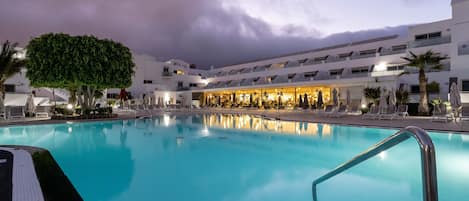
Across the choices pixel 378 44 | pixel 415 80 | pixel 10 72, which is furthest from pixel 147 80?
pixel 415 80

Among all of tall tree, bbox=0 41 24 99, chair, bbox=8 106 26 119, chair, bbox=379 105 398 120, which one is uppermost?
tall tree, bbox=0 41 24 99

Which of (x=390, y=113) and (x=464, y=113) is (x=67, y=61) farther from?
(x=464, y=113)

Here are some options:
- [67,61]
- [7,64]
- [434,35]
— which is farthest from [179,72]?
[434,35]

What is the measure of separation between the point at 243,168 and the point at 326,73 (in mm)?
27464

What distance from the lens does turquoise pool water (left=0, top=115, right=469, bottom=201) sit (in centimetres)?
471

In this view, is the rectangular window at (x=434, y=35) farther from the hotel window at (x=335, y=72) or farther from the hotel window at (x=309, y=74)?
the hotel window at (x=309, y=74)

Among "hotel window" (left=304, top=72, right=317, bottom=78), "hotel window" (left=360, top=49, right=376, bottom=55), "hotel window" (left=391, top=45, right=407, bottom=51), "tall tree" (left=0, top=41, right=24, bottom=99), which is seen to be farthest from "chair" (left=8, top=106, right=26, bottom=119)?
"hotel window" (left=360, top=49, right=376, bottom=55)

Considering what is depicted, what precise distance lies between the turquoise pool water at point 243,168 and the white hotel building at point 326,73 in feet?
47.0

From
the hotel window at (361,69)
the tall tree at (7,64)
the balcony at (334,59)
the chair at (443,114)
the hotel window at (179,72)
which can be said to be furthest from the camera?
the hotel window at (179,72)

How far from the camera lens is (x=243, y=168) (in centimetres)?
630

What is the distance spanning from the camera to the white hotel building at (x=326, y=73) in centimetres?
2028

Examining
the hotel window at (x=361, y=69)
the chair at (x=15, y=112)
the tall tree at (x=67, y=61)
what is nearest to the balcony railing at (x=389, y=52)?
the hotel window at (x=361, y=69)

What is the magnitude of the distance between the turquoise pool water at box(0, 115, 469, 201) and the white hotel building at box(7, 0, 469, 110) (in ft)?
47.0

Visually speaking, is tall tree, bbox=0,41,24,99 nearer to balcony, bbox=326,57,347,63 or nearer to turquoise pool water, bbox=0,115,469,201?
turquoise pool water, bbox=0,115,469,201
